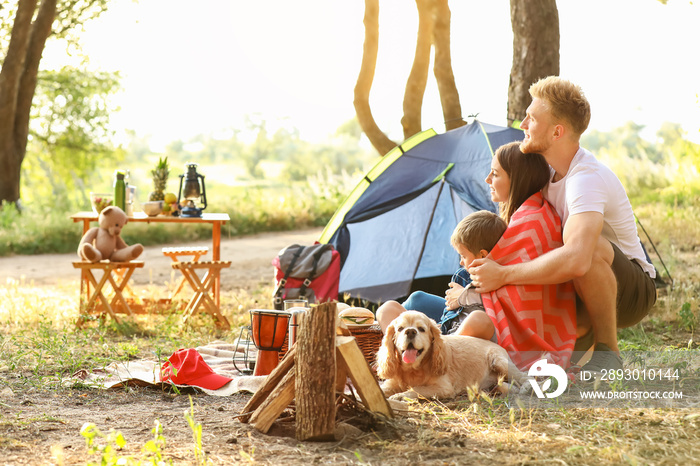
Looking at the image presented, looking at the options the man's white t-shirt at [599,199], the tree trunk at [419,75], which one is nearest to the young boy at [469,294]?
the man's white t-shirt at [599,199]

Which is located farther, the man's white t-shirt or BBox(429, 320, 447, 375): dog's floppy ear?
the man's white t-shirt

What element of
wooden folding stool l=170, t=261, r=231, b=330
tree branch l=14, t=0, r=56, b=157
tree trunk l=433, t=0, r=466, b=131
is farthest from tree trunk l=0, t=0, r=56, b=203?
wooden folding stool l=170, t=261, r=231, b=330

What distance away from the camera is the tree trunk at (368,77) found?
7.80 metres

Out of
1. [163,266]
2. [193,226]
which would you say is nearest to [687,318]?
[163,266]

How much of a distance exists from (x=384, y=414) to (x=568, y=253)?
3.70ft

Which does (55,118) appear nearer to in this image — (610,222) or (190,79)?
(610,222)

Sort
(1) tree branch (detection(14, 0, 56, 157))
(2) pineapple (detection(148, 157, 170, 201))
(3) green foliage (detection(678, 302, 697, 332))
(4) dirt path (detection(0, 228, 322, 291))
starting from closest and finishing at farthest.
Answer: (3) green foliage (detection(678, 302, 697, 332)) → (2) pineapple (detection(148, 157, 170, 201)) → (4) dirt path (detection(0, 228, 322, 291)) → (1) tree branch (detection(14, 0, 56, 157))

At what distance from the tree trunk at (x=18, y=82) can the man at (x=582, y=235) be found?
966cm

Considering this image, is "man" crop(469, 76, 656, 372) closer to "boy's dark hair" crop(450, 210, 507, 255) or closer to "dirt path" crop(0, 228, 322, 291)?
"boy's dark hair" crop(450, 210, 507, 255)

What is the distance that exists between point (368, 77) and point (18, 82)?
20.8 feet

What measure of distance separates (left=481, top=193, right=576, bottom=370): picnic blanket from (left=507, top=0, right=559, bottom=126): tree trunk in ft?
9.67

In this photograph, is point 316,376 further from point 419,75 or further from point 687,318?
point 419,75

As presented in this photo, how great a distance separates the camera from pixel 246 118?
151 ft

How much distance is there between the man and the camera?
3166 millimetres
